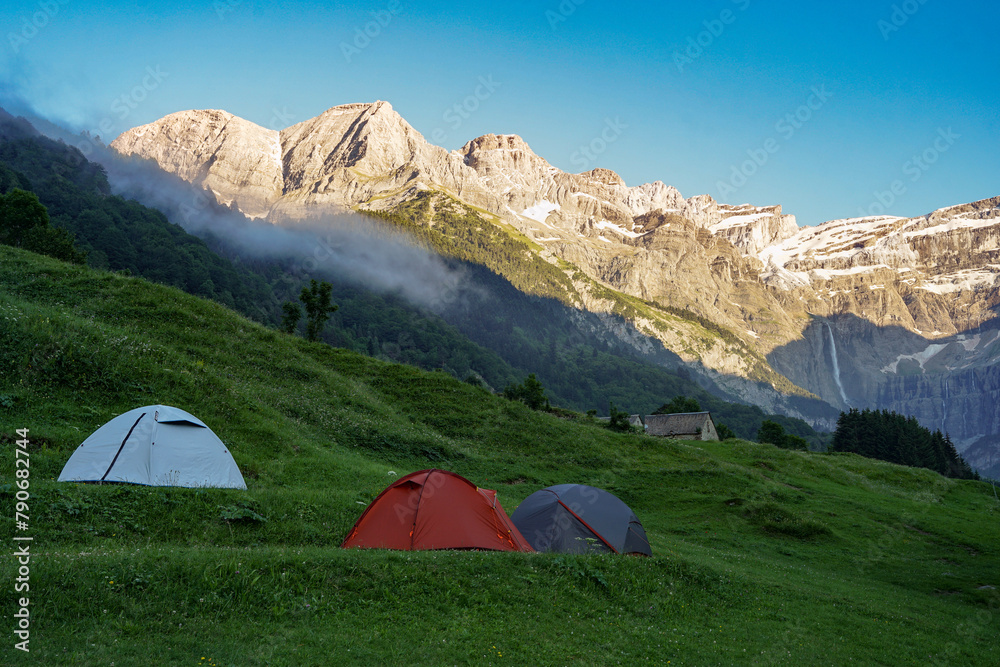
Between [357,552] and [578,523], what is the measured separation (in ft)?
32.7

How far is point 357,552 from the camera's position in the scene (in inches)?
619

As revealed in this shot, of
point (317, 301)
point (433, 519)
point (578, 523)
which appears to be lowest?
point (578, 523)

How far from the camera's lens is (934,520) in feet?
147

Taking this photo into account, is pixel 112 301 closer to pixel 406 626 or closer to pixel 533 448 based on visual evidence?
pixel 533 448

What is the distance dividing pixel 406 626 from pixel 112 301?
129 feet

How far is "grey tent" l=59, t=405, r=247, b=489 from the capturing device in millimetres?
19695

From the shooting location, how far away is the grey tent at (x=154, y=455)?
19.7 meters

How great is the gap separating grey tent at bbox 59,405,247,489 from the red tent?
667 centimetres

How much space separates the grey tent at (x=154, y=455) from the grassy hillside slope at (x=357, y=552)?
121 centimetres

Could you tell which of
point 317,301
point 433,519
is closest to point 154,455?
point 433,519

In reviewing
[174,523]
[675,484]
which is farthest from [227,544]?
[675,484]

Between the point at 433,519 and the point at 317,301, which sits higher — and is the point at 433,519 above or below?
below

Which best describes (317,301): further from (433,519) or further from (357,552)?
(357,552)

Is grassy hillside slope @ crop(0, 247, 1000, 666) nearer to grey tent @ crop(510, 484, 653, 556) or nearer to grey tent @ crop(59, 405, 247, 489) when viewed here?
grey tent @ crop(59, 405, 247, 489)
